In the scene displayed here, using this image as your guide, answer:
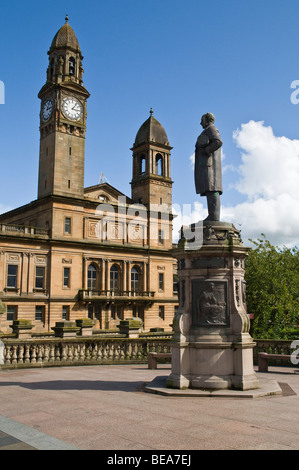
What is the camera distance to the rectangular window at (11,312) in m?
41.6

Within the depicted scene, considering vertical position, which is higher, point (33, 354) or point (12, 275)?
point (12, 275)

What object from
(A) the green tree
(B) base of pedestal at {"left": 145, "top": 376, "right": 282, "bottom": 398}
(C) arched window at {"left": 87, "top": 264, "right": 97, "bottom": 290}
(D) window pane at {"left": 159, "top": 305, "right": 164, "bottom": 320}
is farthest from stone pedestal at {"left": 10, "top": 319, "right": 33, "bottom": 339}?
(D) window pane at {"left": 159, "top": 305, "right": 164, "bottom": 320}

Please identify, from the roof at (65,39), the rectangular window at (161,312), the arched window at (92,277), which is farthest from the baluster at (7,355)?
the roof at (65,39)

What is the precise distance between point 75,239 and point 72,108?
15173mm

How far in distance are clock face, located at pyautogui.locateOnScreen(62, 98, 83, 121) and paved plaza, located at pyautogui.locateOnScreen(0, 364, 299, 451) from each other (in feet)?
132

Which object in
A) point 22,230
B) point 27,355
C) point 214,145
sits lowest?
point 27,355

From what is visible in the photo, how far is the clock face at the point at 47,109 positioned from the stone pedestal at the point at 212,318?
136ft

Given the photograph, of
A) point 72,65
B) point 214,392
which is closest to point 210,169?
point 214,392

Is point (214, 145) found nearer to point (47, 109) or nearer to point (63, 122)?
point (63, 122)

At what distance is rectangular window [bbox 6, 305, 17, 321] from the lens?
41.6 metres

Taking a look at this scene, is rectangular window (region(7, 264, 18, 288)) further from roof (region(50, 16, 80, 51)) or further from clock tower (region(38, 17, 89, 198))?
roof (region(50, 16, 80, 51))

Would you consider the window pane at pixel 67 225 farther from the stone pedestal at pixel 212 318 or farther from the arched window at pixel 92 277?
the stone pedestal at pixel 212 318

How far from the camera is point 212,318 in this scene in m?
11.1
